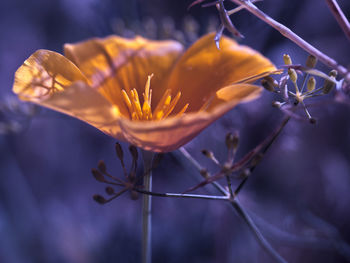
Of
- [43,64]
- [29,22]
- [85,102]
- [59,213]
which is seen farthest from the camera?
[29,22]

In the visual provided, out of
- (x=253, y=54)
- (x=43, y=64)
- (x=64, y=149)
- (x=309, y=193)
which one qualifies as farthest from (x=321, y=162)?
(x=64, y=149)

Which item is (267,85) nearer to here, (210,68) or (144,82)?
(210,68)

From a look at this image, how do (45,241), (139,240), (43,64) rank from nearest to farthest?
(43,64)
(139,240)
(45,241)

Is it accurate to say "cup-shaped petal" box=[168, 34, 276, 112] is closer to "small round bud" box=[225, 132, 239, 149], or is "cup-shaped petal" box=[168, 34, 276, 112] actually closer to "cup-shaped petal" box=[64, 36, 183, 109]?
"cup-shaped petal" box=[64, 36, 183, 109]

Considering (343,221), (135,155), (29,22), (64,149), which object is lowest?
(343,221)

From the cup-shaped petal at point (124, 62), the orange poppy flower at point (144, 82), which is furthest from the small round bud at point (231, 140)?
the cup-shaped petal at point (124, 62)

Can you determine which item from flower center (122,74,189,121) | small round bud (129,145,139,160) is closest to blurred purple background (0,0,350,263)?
flower center (122,74,189,121)

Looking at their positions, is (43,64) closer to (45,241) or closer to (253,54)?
(253,54)
